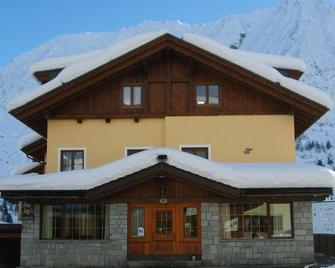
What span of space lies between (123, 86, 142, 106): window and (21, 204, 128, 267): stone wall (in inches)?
154

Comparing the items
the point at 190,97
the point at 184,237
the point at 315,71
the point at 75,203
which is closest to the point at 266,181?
the point at 184,237

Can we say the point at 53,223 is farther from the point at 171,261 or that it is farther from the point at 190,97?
the point at 190,97

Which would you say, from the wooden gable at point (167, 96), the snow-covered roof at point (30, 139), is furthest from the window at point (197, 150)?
the snow-covered roof at point (30, 139)

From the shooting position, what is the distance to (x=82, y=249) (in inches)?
722

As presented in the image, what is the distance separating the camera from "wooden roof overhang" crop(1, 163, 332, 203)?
17.6 metres

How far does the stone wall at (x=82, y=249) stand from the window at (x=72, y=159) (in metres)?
2.64

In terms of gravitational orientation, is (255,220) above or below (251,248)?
above

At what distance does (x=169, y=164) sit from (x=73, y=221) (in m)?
3.74

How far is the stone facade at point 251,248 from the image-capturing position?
18.2m

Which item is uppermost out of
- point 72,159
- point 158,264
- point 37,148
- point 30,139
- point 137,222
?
point 30,139

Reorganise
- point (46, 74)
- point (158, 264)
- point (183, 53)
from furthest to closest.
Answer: point (46, 74) → point (183, 53) → point (158, 264)

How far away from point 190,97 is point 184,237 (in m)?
4.85

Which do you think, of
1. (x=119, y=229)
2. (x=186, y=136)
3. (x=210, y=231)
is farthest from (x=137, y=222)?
(x=186, y=136)

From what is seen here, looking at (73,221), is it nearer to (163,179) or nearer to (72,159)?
(72,159)
